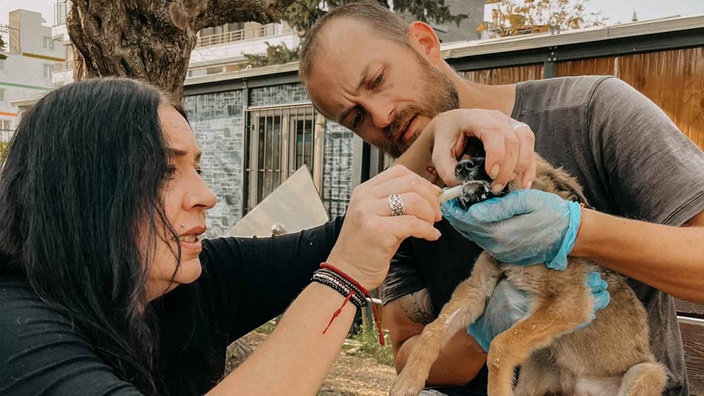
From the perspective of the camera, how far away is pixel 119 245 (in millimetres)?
1902

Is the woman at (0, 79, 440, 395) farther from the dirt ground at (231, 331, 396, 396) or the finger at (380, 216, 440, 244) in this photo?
the dirt ground at (231, 331, 396, 396)

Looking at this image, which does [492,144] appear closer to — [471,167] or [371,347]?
[471,167]

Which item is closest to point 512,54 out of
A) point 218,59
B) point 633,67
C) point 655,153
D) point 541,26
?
point 633,67

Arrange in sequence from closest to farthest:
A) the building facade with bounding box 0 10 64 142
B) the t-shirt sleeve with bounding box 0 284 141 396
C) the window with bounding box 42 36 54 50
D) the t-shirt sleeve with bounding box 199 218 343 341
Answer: the t-shirt sleeve with bounding box 0 284 141 396
the t-shirt sleeve with bounding box 199 218 343 341
the building facade with bounding box 0 10 64 142
the window with bounding box 42 36 54 50

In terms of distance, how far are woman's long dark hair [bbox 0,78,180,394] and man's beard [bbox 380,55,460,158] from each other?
1046 millimetres

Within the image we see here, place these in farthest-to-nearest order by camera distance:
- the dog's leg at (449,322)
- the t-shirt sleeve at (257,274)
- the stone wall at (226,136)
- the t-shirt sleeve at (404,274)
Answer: the stone wall at (226,136) → the t-shirt sleeve at (404,274) → the t-shirt sleeve at (257,274) → the dog's leg at (449,322)

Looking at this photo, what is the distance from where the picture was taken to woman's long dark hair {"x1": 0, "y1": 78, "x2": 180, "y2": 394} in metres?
1.86

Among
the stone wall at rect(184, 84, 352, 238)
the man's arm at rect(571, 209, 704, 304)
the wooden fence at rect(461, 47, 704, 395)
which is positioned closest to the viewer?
the man's arm at rect(571, 209, 704, 304)

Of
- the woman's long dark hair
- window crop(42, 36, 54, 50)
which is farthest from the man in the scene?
window crop(42, 36, 54, 50)

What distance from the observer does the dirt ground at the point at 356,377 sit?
6.86m

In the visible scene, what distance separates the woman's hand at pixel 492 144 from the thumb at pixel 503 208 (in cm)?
5

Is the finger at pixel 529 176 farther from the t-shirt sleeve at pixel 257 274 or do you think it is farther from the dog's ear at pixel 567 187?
the t-shirt sleeve at pixel 257 274

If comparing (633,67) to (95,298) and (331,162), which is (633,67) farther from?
(95,298)

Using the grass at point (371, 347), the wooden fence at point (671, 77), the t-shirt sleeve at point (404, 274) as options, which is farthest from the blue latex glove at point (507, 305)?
the grass at point (371, 347)
